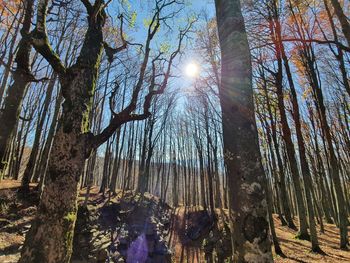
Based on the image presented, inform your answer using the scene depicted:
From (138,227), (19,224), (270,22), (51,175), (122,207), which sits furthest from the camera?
(122,207)

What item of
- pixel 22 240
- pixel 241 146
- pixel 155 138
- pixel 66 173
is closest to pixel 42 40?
pixel 66 173

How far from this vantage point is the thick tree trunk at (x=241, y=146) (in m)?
1.81

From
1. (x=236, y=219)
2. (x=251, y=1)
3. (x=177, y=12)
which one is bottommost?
(x=236, y=219)

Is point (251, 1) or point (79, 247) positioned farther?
point (79, 247)

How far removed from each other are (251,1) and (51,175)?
8911 mm

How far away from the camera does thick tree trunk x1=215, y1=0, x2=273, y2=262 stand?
1.81 m

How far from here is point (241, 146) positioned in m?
2.05

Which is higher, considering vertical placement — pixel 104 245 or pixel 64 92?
pixel 64 92

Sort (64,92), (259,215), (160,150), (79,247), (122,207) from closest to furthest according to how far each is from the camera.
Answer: (259,215) < (64,92) < (79,247) < (122,207) < (160,150)

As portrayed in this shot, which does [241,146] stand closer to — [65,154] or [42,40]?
[65,154]

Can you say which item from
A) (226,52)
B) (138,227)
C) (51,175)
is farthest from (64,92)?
(138,227)

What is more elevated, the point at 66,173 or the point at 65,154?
the point at 65,154

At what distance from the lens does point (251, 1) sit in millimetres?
8672

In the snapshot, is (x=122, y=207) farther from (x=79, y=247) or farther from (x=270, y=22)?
(x=270, y=22)
